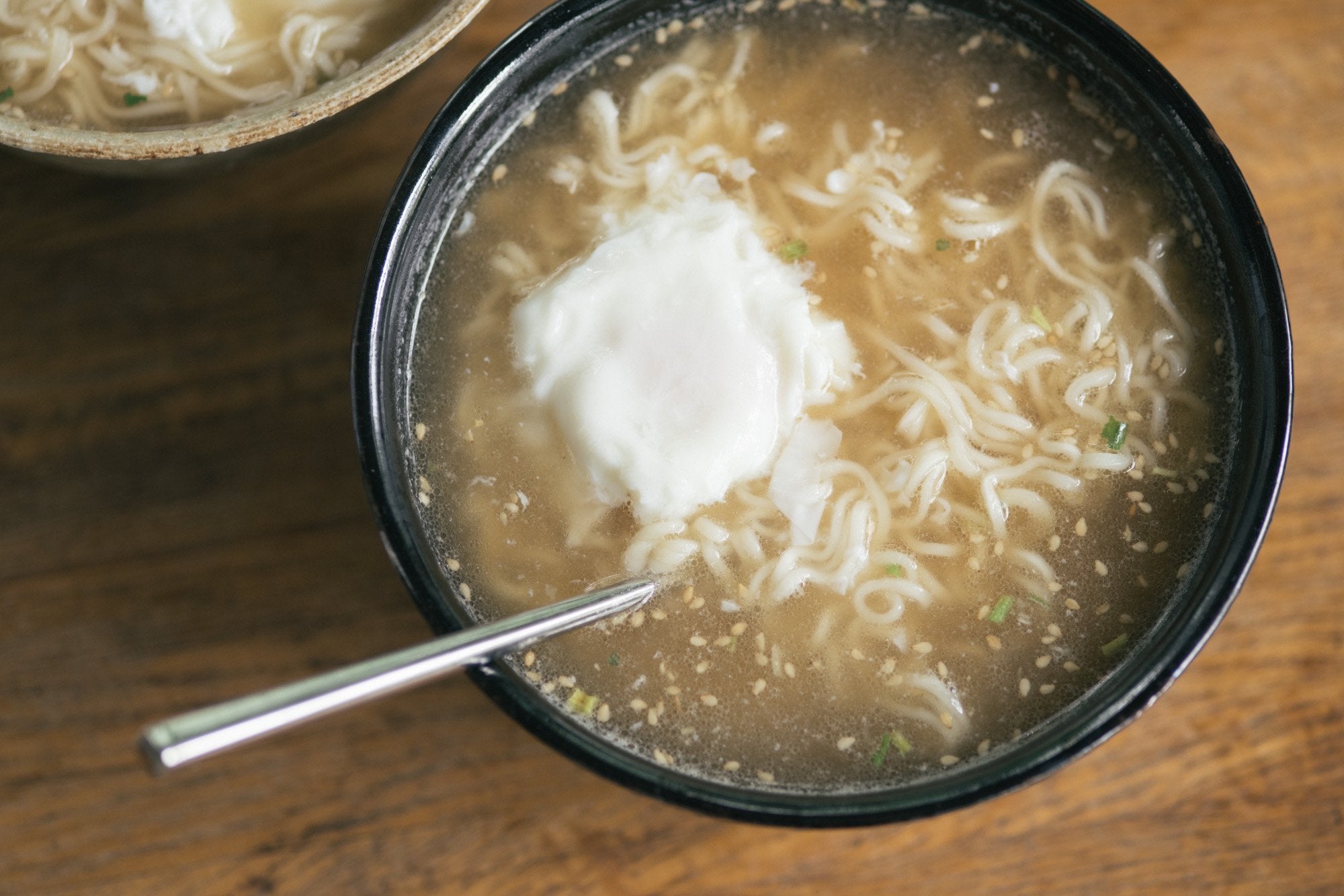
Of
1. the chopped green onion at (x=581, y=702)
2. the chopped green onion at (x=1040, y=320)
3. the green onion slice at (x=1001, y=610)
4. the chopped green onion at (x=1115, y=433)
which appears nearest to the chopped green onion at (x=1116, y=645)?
the green onion slice at (x=1001, y=610)

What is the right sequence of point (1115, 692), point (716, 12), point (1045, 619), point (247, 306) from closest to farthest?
point (1115, 692), point (1045, 619), point (716, 12), point (247, 306)

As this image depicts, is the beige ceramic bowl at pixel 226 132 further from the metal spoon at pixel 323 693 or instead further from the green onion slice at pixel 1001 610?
the green onion slice at pixel 1001 610

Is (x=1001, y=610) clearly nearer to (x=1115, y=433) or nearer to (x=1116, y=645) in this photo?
(x=1116, y=645)

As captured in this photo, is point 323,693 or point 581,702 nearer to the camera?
point 323,693

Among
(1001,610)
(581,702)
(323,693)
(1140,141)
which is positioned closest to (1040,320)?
(1140,141)

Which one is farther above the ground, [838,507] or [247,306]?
[247,306]

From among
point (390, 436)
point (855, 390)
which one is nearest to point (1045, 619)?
point (855, 390)

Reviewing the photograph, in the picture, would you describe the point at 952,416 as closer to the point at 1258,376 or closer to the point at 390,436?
the point at 1258,376
